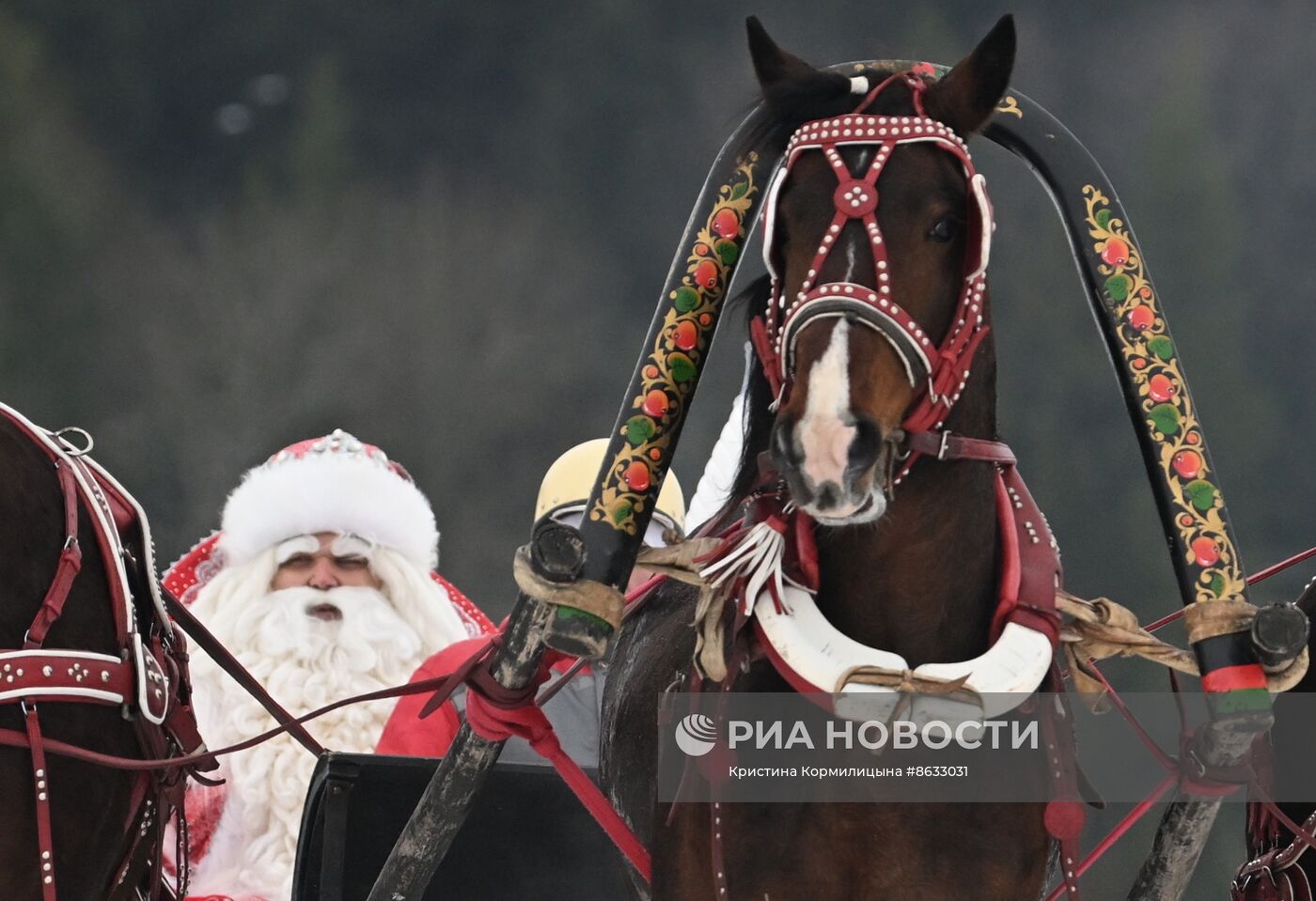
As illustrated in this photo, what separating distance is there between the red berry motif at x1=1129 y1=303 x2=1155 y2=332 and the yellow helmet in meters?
1.75

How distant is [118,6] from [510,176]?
1.55 metres

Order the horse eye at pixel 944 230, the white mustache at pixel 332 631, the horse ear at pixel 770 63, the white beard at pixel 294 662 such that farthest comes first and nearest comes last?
1. the white mustache at pixel 332 631
2. the white beard at pixel 294 662
3. the horse ear at pixel 770 63
4. the horse eye at pixel 944 230

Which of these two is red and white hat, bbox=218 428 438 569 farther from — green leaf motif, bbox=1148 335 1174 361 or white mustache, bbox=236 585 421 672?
green leaf motif, bbox=1148 335 1174 361

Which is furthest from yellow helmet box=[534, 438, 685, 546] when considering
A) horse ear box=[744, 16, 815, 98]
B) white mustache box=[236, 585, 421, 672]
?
horse ear box=[744, 16, 815, 98]

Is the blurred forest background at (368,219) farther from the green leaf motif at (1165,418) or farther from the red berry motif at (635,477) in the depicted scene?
the green leaf motif at (1165,418)

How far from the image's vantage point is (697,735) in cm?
212

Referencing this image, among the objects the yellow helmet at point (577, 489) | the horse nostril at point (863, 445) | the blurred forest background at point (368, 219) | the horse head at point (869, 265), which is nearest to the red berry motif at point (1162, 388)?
the horse head at point (869, 265)

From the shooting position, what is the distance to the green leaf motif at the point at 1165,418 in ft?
7.00

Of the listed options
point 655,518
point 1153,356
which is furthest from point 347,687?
point 1153,356

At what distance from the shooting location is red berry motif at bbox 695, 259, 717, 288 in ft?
7.49

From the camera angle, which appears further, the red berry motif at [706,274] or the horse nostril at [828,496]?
the red berry motif at [706,274]

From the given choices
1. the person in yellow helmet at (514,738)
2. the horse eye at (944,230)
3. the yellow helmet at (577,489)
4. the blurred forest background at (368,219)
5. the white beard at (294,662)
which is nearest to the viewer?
the horse eye at (944,230)

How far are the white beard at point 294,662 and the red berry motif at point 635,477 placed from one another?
2103 millimetres

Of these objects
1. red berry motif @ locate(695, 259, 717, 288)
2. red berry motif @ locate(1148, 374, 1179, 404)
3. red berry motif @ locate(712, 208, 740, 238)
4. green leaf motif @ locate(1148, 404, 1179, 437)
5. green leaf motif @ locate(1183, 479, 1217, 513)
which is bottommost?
green leaf motif @ locate(1183, 479, 1217, 513)
